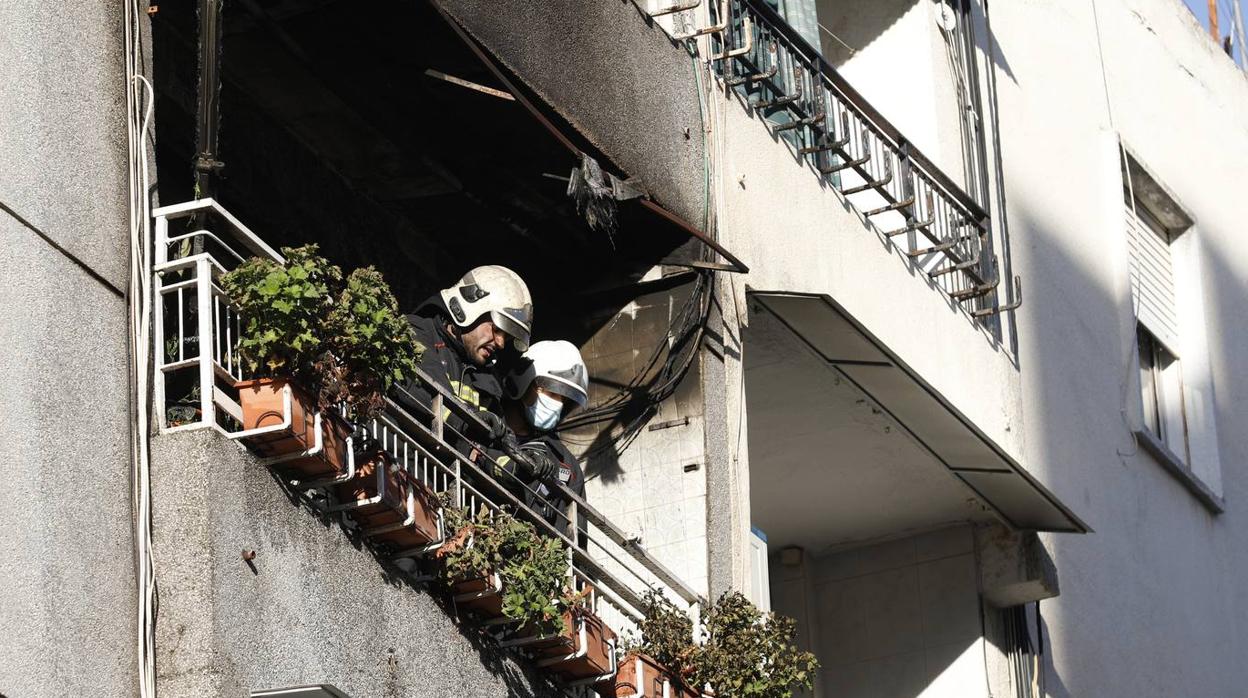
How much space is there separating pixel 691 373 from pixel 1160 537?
7.26 meters

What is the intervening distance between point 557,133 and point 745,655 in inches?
105

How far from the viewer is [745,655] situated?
11.5 meters

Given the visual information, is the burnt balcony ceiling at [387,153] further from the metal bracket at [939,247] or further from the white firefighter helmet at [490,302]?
the metal bracket at [939,247]

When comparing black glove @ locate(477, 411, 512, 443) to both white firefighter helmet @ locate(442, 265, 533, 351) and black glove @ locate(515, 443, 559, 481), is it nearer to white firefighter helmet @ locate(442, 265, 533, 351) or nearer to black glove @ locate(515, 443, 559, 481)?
black glove @ locate(515, 443, 559, 481)

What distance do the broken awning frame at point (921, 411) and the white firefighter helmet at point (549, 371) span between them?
72.1 inches

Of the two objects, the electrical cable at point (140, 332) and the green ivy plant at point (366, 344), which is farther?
the green ivy plant at point (366, 344)

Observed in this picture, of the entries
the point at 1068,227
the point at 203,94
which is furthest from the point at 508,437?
the point at 1068,227

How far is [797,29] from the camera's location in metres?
16.1

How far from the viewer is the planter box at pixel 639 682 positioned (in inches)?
434

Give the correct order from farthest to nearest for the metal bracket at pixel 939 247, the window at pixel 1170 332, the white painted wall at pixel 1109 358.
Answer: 1. the window at pixel 1170 332
2. the white painted wall at pixel 1109 358
3. the metal bracket at pixel 939 247

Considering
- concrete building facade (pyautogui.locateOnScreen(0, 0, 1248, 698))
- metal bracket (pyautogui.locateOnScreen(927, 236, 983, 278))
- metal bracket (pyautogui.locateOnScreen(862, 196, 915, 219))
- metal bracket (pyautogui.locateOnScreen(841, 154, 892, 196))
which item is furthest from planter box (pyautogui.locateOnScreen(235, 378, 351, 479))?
metal bracket (pyautogui.locateOnScreen(927, 236, 983, 278))

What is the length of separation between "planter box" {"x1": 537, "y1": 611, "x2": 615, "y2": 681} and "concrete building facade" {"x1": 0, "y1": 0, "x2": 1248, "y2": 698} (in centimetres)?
15

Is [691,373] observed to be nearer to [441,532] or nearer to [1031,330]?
[441,532]

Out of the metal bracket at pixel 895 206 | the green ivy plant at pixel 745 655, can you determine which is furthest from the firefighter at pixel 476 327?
the metal bracket at pixel 895 206
